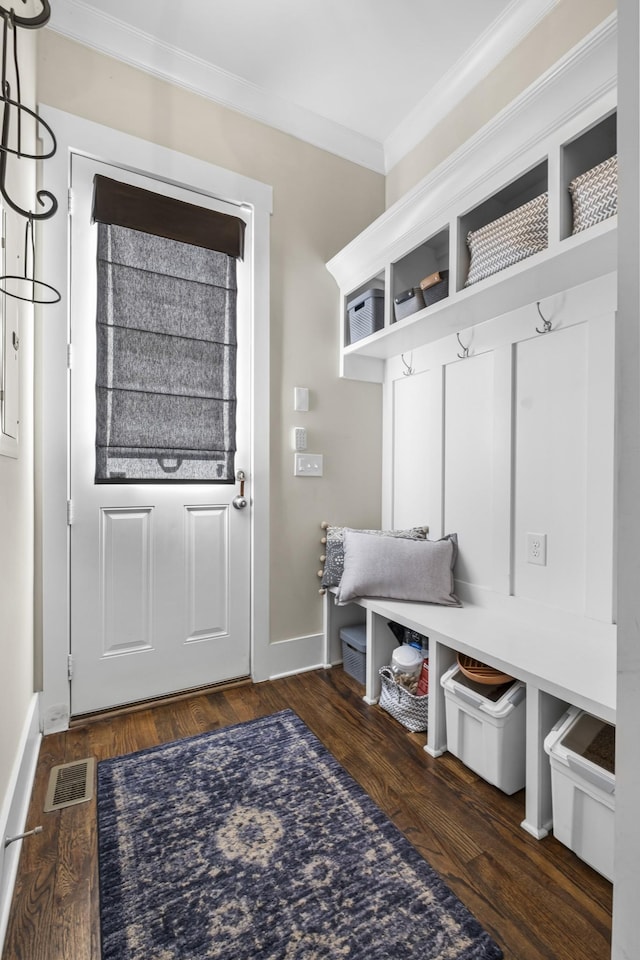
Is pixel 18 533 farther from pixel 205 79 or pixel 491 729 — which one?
pixel 205 79

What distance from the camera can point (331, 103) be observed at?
8.11 feet

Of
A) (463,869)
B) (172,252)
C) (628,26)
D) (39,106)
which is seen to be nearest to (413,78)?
(172,252)

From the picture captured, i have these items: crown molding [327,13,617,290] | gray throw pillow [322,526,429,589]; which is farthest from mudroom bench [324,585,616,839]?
crown molding [327,13,617,290]

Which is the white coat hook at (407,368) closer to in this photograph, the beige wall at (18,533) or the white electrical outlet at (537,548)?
the white electrical outlet at (537,548)

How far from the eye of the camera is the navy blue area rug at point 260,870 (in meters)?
1.07

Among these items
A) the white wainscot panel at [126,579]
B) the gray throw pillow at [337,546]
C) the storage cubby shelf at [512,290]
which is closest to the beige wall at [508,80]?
the storage cubby shelf at [512,290]

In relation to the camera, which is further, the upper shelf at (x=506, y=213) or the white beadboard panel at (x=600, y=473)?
the white beadboard panel at (x=600, y=473)

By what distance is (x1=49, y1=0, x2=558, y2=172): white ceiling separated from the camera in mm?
1968

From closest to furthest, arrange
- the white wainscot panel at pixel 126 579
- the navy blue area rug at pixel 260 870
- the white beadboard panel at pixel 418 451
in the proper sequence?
the navy blue area rug at pixel 260 870 < the white wainscot panel at pixel 126 579 < the white beadboard panel at pixel 418 451

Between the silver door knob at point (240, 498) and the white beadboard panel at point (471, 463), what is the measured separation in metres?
0.99

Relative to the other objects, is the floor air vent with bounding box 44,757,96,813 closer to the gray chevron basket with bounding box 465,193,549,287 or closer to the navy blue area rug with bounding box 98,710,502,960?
the navy blue area rug with bounding box 98,710,502,960

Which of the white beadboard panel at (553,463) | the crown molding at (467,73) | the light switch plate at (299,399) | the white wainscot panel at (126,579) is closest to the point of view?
the white beadboard panel at (553,463)

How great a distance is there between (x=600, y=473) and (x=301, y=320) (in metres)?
1.61

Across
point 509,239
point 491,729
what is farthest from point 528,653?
point 509,239
